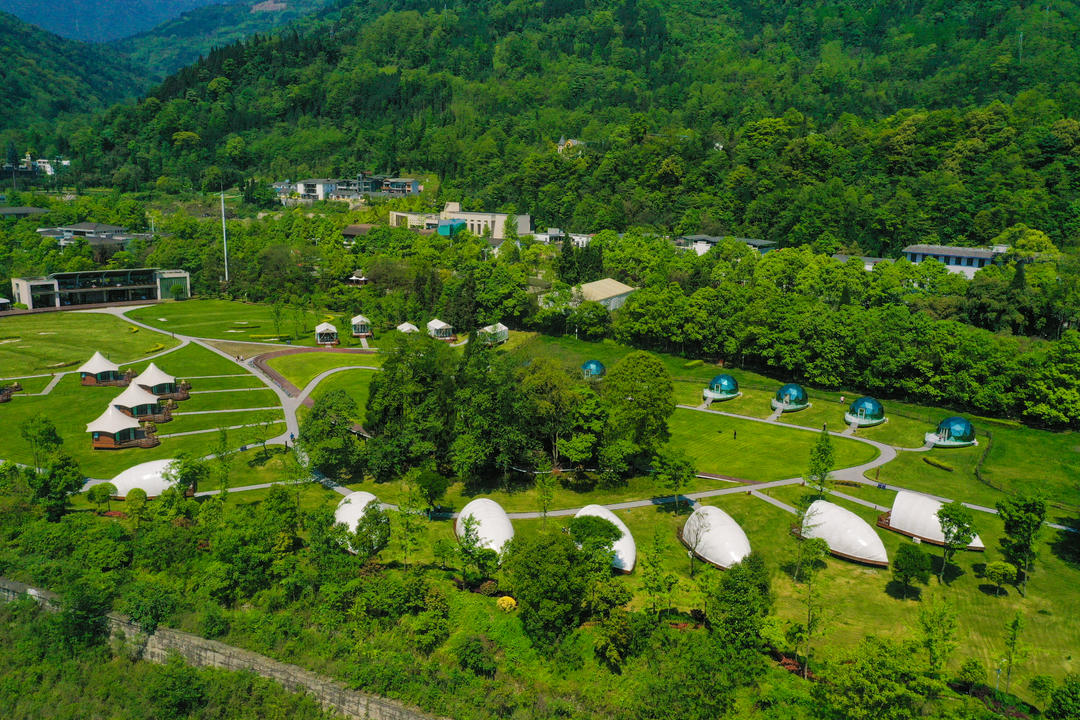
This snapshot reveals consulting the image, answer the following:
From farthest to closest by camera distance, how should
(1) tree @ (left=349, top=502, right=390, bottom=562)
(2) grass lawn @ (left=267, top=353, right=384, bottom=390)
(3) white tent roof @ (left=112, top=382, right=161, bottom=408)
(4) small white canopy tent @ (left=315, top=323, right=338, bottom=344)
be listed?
(4) small white canopy tent @ (left=315, top=323, right=338, bottom=344) < (2) grass lawn @ (left=267, top=353, right=384, bottom=390) < (3) white tent roof @ (left=112, top=382, right=161, bottom=408) < (1) tree @ (left=349, top=502, right=390, bottom=562)

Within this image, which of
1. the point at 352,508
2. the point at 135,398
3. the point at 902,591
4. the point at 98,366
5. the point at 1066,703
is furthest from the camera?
the point at 98,366

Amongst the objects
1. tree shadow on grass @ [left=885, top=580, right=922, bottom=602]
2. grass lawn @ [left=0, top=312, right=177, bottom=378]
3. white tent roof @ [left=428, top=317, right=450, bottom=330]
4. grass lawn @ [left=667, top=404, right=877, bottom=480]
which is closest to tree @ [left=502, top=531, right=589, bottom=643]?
tree shadow on grass @ [left=885, top=580, right=922, bottom=602]

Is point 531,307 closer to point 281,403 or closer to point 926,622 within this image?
point 281,403

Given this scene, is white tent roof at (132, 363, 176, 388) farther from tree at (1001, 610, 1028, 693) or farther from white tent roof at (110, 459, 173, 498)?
tree at (1001, 610, 1028, 693)

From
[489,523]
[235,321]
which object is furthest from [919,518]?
[235,321]

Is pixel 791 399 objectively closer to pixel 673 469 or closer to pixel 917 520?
pixel 917 520

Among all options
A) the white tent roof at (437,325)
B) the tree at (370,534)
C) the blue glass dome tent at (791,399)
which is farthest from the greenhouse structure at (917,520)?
the white tent roof at (437,325)

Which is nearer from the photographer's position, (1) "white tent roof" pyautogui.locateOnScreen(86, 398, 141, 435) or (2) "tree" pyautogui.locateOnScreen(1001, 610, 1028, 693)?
(2) "tree" pyautogui.locateOnScreen(1001, 610, 1028, 693)
